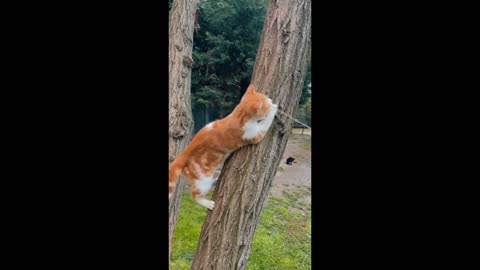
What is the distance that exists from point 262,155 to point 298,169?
0.18m

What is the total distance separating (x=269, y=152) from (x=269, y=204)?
0.87 ft

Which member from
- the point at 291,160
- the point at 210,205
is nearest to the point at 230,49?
the point at 291,160

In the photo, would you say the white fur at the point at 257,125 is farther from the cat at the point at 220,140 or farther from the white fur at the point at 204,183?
the white fur at the point at 204,183

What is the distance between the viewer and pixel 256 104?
3.14ft

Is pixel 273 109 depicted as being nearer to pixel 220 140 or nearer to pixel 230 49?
pixel 220 140

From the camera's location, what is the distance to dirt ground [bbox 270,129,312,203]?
1.06 metres

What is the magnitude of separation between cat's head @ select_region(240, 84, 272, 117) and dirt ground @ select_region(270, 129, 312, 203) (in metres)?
0.15

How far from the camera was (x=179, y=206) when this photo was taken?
3.77 ft

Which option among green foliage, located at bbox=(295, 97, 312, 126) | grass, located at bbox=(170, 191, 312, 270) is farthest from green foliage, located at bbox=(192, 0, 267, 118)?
grass, located at bbox=(170, 191, 312, 270)

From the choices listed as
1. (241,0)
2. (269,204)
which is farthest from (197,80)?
(269,204)

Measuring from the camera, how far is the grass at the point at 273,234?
1123mm

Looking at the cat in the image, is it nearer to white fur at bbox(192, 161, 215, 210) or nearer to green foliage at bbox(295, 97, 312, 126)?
white fur at bbox(192, 161, 215, 210)

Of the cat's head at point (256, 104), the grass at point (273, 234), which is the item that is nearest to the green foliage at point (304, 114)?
the cat's head at point (256, 104)

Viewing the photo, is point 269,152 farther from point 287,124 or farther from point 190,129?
point 190,129
